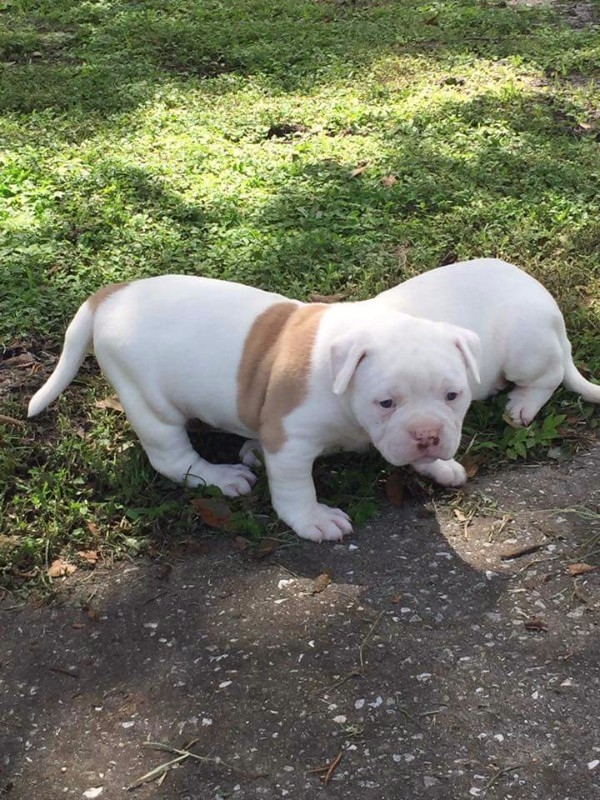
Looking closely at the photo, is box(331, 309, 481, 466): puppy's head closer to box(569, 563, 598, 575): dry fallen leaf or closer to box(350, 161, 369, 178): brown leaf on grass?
box(569, 563, 598, 575): dry fallen leaf

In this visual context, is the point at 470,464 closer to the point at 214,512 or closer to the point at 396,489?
the point at 396,489

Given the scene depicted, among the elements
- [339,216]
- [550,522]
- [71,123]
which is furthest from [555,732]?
[71,123]

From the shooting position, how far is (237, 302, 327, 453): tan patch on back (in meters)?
3.87

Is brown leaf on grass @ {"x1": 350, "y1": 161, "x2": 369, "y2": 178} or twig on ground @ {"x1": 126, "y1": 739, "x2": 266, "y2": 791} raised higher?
brown leaf on grass @ {"x1": 350, "y1": 161, "x2": 369, "y2": 178}

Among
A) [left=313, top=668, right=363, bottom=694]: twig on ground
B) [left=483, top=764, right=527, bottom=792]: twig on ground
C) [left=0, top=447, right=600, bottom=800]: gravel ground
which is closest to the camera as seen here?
[left=483, top=764, right=527, bottom=792]: twig on ground

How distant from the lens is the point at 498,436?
14.4ft

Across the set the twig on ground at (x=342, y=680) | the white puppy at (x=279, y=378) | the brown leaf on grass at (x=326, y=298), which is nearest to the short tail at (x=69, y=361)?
the white puppy at (x=279, y=378)

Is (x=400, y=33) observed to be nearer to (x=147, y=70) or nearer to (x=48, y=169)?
(x=147, y=70)

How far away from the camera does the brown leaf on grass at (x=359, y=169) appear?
21.5ft

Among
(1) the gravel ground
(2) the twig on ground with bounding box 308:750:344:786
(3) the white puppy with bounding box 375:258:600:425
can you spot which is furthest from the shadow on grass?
(2) the twig on ground with bounding box 308:750:344:786

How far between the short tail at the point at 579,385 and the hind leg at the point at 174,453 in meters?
1.55

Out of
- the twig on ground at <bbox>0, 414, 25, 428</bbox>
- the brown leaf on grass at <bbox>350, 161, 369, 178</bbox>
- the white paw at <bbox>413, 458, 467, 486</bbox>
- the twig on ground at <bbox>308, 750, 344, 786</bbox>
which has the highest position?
the brown leaf on grass at <bbox>350, 161, 369, 178</bbox>

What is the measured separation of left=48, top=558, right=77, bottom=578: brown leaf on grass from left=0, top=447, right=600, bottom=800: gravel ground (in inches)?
2.1

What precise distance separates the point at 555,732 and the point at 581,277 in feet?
10.1
